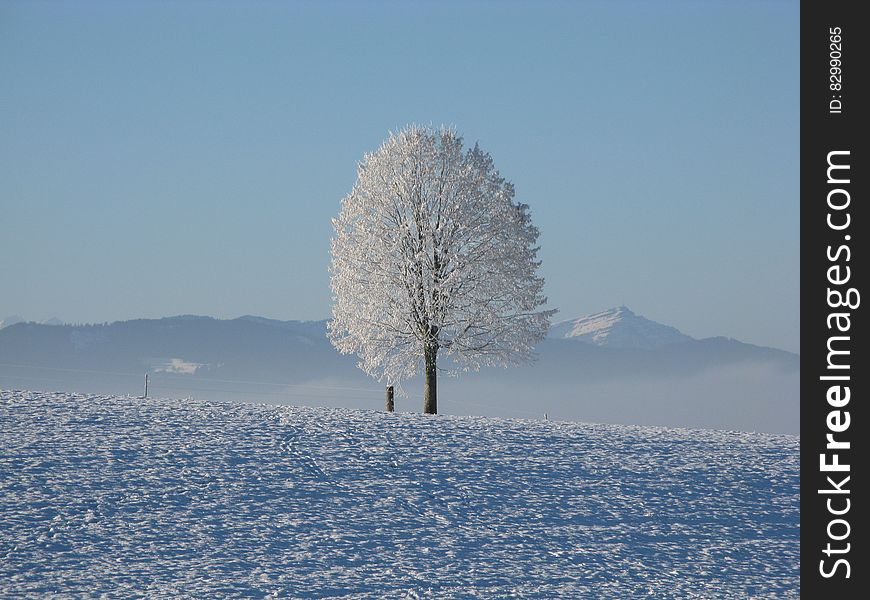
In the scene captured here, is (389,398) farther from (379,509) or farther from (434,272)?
(379,509)

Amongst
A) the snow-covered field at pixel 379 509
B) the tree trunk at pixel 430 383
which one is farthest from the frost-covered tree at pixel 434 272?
the snow-covered field at pixel 379 509

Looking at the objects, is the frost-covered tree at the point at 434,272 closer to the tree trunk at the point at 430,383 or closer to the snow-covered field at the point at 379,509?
the tree trunk at the point at 430,383

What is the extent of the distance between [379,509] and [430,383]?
43.4 feet

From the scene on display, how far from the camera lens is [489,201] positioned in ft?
114

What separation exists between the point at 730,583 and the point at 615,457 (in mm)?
8309

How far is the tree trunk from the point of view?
1336 inches

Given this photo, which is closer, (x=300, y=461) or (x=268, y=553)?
(x=268, y=553)

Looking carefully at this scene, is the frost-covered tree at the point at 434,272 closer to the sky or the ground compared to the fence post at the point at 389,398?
closer to the sky

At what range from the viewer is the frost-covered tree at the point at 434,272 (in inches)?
1339

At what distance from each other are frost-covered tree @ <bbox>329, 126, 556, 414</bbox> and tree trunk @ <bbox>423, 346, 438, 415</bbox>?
36mm

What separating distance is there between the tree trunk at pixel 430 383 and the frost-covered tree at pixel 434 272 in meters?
0.04
